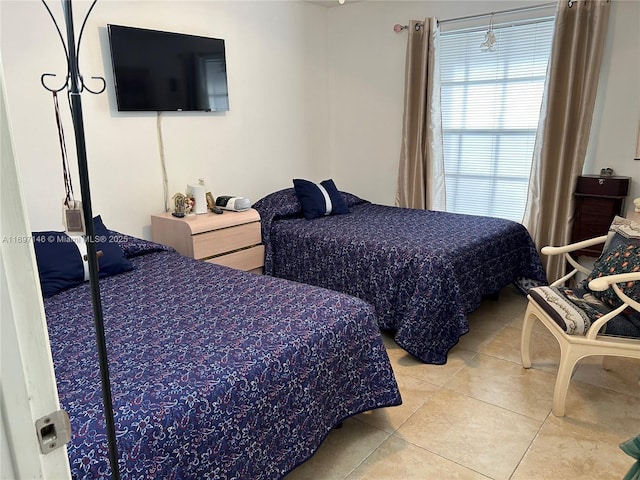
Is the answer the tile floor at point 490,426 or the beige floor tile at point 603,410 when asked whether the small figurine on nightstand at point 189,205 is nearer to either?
the tile floor at point 490,426

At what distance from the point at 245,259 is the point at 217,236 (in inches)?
12.2

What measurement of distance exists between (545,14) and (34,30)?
3482 millimetres

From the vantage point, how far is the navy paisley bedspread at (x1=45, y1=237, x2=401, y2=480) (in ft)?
4.28

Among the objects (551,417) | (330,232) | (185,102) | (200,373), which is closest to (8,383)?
(200,373)

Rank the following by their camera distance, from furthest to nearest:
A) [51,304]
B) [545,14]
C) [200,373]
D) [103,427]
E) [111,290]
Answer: [545,14], [111,290], [51,304], [200,373], [103,427]

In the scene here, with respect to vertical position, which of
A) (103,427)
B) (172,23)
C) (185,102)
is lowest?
(103,427)

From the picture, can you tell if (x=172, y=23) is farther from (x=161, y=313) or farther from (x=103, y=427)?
(x=103, y=427)

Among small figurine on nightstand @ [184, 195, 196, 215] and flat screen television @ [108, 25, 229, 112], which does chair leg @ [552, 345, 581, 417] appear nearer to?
small figurine on nightstand @ [184, 195, 196, 215]

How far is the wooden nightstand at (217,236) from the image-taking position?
312 centimetres

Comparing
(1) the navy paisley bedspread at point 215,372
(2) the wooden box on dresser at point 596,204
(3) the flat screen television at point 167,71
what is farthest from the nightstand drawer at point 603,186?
(3) the flat screen television at point 167,71

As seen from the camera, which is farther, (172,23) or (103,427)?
(172,23)

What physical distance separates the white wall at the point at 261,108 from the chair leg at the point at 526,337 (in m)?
1.58

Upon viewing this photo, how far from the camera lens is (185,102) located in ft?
11.3

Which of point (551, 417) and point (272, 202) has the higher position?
point (272, 202)
